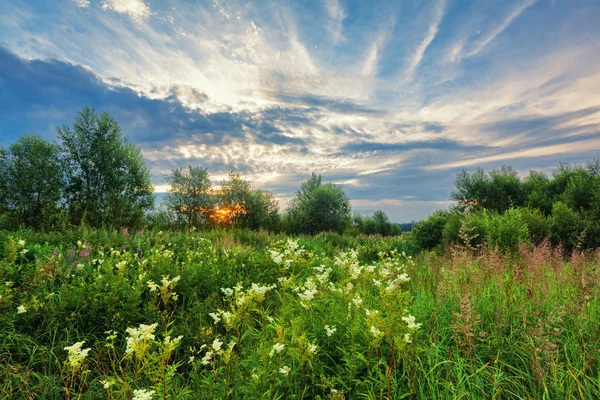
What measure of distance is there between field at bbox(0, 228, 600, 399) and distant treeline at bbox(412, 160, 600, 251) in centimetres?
118

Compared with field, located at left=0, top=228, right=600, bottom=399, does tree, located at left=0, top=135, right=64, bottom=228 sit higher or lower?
higher

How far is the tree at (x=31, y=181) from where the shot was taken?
821 inches

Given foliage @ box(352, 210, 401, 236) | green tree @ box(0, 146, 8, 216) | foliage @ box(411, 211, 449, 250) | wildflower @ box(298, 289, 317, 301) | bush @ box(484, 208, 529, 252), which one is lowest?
foliage @ box(352, 210, 401, 236)

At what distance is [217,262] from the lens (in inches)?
278

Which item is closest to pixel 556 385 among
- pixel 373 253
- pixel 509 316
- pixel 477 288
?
pixel 509 316

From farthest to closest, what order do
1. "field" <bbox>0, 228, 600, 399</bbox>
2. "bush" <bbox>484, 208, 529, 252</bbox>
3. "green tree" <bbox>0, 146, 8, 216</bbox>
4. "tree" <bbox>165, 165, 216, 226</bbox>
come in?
1. "tree" <bbox>165, 165, 216, 226</bbox>
2. "green tree" <bbox>0, 146, 8, 216</bbox>
3. "bush" <bbox>484, 208, 529, 252</bbox>
4. "field" <bbox>0, 228, 600, 399</bbox>

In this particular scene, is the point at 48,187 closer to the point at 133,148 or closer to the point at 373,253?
the point at 133,148

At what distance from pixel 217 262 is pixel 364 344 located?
470cm

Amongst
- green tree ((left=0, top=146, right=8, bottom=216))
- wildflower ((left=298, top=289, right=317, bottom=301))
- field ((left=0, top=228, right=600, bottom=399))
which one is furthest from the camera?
green tree ((left=0, top=146, right=8, bottom=216))

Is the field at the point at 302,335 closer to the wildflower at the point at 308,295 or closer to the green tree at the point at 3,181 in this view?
the wildflower at the point at 308,295

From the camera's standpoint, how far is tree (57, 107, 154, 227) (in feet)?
72.0

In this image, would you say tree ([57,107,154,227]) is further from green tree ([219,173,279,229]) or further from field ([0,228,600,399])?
field ([0,228,600,399])

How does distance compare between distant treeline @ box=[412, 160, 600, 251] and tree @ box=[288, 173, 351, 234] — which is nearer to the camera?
distant treeline @ box=[412, 160, 600, 251]

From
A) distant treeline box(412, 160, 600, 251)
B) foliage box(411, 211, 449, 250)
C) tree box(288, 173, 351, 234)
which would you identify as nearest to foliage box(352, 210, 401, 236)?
tree box(288, 173, 351, 234)
